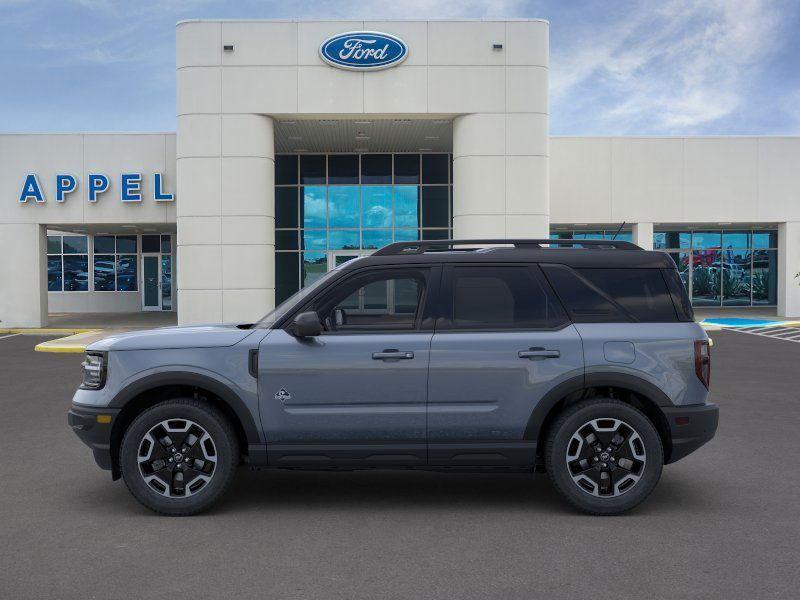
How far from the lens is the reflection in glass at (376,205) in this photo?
86.7ft

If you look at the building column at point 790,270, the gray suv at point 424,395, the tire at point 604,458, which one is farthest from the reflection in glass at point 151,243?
the tire at point 604,458

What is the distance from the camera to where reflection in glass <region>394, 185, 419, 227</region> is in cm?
2642

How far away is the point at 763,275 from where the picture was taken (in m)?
34.2

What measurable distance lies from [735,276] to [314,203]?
19.6 metres

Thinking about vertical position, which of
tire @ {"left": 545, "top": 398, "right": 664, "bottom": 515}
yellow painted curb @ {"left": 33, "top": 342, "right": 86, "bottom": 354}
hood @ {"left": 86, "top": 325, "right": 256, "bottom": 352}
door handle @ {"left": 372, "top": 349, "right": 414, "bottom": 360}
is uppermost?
hood @ {"left": 86, "top": 325, "right": 256, "bottom": 352}

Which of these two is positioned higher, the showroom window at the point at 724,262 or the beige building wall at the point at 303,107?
the beige building wall at the point at 303,107

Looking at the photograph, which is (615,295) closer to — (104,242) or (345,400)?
(345,400)

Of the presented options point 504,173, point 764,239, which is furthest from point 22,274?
point 764,239

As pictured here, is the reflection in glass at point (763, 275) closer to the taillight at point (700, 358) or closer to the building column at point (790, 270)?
the building column at point (790, 270)

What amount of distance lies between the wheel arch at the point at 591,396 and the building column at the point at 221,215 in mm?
15338

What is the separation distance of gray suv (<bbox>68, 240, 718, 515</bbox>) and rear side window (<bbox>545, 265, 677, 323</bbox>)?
0.05ft

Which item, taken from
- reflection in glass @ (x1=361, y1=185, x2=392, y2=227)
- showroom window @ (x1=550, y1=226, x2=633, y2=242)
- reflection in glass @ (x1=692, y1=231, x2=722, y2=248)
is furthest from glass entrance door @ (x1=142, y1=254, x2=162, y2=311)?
reflection in glass @ (x1=692, y1=231, x2=722, y2=248)

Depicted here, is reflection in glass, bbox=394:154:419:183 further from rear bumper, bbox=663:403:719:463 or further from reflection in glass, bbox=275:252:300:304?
rear bumper, bbox=663:403:719:463

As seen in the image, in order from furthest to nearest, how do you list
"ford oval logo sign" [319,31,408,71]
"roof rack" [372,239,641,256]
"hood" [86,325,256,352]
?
"ford oval logo sign" [319,31,408,71]
"roof rack" [372,239,641,256]
"hood" [86,325,256,352]
